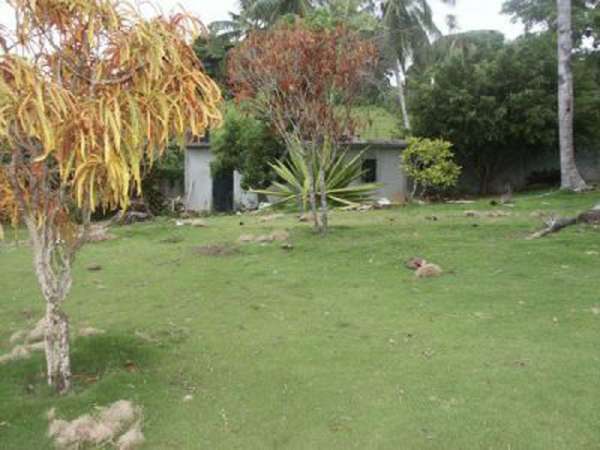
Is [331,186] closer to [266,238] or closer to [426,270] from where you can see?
[266,238]

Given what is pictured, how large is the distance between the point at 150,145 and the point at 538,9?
24584mm

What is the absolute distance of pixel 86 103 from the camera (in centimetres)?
295

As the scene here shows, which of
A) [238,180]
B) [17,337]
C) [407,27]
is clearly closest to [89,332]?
[17,337]

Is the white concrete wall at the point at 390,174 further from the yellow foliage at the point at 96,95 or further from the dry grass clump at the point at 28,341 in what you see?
the yellow foliage at the point at 96,95

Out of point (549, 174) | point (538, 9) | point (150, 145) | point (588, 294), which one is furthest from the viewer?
point (538, 9)

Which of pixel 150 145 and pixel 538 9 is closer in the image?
pixel 150 145

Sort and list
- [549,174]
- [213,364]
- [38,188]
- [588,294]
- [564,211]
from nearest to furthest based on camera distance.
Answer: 1. [38,188]
2. [213,364]
3. [588,294]
4. [564,211]
5. [549,174]

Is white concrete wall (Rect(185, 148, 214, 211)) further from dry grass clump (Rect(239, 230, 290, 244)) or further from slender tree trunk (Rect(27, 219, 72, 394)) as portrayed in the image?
slender tree trunk (Rect(27, 219, 72, 394))

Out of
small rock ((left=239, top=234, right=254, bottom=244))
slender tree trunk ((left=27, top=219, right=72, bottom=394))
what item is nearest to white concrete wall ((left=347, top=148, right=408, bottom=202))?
small rock ((left=239, top=234, right=254, bottom=244))

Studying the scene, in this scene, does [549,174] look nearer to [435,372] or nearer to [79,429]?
[435,372]

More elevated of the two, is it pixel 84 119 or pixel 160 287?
pixel 84 119

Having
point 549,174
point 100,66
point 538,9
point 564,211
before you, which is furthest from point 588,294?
point 538,9

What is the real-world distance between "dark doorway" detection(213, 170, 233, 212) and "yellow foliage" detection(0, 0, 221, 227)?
1275 centimetres

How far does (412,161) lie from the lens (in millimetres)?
14477
